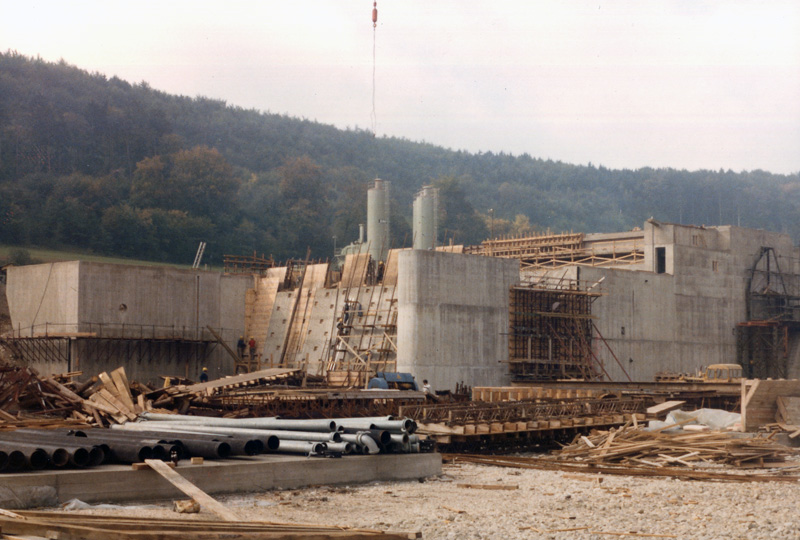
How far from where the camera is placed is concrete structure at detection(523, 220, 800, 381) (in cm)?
4422

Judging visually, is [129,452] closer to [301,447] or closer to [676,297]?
[301,447]

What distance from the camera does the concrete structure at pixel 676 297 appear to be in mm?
44219

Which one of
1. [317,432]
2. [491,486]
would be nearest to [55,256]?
[317,432]

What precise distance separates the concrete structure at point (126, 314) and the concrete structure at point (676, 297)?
48.3ft

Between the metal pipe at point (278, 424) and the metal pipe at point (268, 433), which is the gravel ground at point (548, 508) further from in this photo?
the metal pipe at point (278, 424)

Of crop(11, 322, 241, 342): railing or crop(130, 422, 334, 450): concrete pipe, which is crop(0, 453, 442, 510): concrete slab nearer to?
crop(130, 422, 334, 450): concrete pipe

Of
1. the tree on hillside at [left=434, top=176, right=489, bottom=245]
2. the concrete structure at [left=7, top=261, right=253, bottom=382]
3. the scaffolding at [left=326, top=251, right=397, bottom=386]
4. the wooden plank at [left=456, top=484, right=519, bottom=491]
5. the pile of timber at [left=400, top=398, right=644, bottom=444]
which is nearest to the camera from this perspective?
the wooden plank at [left=456, top=484, right=519, bottom=491]

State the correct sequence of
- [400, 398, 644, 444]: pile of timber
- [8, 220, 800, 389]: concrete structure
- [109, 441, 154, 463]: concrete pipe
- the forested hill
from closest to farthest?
[109, 441, 154, 463]: concrete pipe → [400, 398, 644, 444]: pile of timber → [8, 220, 800, 389]: concrete structure → the forested hill

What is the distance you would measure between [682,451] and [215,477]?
37.0 ft

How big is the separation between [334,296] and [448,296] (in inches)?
292

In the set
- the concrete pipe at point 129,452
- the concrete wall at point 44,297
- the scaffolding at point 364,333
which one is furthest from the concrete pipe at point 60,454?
the concrete wall at point 44,297

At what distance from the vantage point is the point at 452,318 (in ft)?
126

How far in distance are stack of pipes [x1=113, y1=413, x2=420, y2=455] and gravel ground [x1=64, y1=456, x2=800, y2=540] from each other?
0.74 meters

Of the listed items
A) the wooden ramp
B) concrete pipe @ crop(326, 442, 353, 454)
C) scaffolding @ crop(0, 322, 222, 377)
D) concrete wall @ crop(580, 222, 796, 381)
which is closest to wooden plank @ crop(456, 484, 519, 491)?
concrete pipe @ crop(326, 442, 353, 454)
